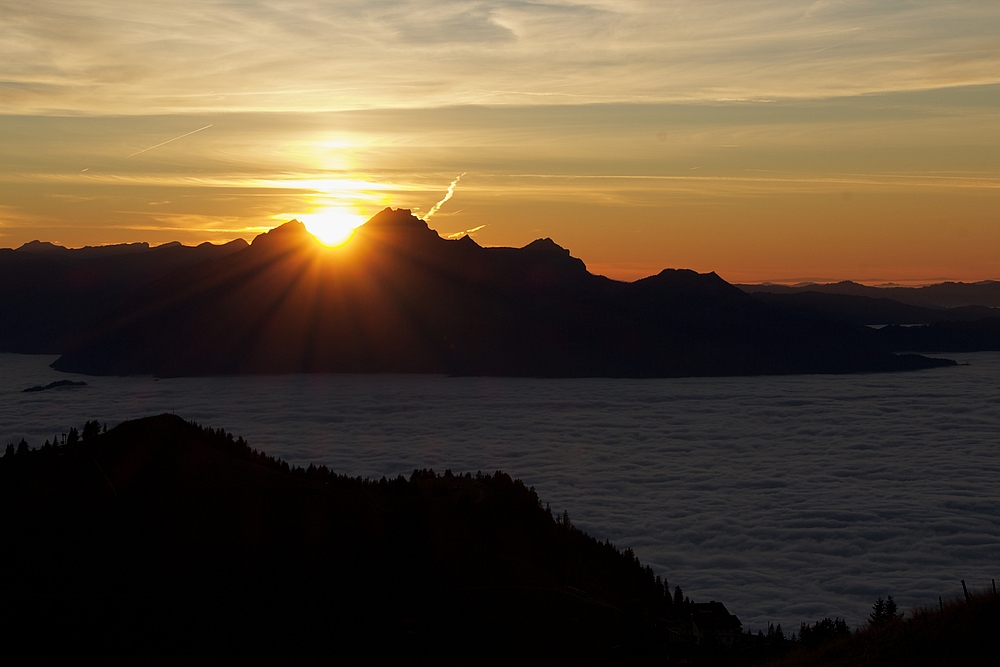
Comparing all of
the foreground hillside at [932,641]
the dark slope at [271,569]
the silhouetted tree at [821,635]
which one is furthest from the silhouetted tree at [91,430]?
the silhouetted tree at [821,635]

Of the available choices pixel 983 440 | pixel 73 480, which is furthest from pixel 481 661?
pixel 983 440

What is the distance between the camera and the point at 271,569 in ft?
99.3

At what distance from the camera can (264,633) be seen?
27.1 metres

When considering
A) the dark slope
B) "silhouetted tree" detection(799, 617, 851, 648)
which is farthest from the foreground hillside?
the dark slope

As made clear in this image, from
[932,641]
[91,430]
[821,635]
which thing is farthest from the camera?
[91,430]

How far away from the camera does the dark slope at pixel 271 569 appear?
27266 mm

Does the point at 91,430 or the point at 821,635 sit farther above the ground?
the point at 91,430

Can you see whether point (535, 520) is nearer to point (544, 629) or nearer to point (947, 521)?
point (544, 629)

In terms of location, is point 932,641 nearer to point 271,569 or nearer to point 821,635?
point 821,635

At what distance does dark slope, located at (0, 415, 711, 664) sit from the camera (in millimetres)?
27266

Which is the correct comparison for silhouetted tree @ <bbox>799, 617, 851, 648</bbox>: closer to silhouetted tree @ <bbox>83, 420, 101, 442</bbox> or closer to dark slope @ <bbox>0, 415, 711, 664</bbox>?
dark slope @ <bbox>0, 415, 711, 664</bbox>

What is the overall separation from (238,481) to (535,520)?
14.8 meters

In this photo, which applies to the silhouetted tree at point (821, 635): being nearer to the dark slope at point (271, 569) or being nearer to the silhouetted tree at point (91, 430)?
the dark slope at point (271, 569)

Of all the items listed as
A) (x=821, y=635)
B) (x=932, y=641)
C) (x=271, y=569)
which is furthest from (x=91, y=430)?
(x=932, y=641)
